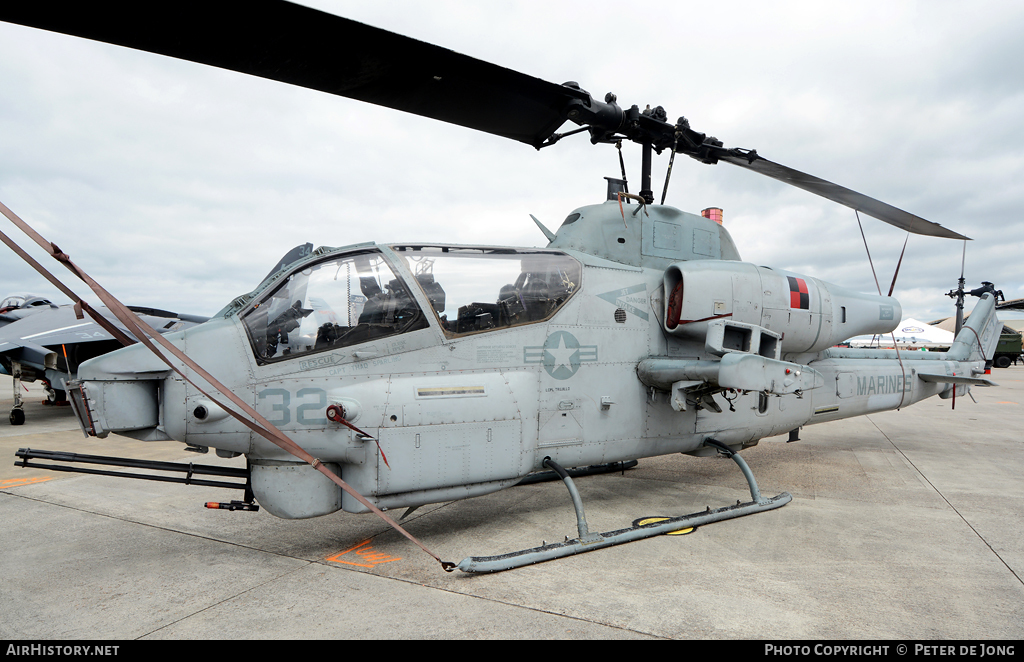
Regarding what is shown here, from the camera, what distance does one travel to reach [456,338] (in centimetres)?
443

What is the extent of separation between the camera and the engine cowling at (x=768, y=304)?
5.25m

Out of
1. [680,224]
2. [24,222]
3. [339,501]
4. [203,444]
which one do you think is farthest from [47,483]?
[680,224]

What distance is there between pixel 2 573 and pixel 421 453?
317cm

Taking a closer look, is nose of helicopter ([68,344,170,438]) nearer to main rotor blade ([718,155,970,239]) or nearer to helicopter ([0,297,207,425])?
main rotor blade ([718,155,970,239])

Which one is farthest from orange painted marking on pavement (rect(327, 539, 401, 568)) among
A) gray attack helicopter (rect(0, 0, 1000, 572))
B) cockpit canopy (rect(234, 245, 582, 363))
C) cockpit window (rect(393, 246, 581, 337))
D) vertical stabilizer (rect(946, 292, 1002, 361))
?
vertical stabilizer (rect(946, 292, 1002, 361))

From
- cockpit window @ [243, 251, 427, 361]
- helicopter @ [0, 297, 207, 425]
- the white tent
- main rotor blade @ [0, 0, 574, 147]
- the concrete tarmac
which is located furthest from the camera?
the white tent

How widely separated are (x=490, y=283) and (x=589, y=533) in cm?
230

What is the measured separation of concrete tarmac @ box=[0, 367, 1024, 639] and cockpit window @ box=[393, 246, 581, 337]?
1.91 m

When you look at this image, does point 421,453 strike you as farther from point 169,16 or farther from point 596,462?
point 169,16

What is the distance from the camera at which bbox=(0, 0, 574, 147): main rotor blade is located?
2793 mm

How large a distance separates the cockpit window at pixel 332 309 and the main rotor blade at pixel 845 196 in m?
3.91

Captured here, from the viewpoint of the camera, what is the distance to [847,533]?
15.9ft

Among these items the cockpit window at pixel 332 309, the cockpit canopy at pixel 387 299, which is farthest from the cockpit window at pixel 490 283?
the cockpit window at pixel 332 309

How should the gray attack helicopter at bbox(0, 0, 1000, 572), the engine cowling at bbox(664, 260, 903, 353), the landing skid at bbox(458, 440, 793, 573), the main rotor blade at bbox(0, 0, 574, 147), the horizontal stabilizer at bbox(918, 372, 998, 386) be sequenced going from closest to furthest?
1. the main rotor blade at bbox(0, 0, 574, 147)
2. the gray attack helicopter at bbox(0, 0, 1000, 572)
3. the landing skid at bbox(458, 440, 793, 573)
4. the engine cowling at bbox(664, 260, 903, 353)
5. the horizontal stabilizer at bbox(918, 372, 998, 386)
